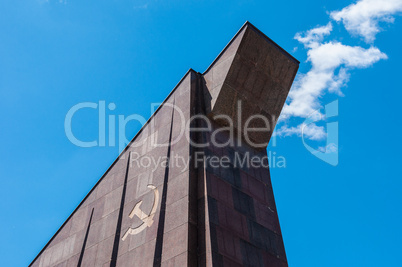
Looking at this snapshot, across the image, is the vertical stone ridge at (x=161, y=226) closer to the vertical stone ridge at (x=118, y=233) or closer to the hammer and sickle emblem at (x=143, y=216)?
the hammer and sickle emblem at (x=143, y=216)

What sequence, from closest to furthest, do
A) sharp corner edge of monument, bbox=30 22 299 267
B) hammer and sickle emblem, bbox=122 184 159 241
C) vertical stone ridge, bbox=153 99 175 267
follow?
1. vertical stone ridge, bbox=153 99 175 267
2. sharp corner edge of monument, bbox=30 22 299 267
3. hammer and sickle emblem, bbox=122 184 159 241

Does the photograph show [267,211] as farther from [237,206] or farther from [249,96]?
[249,96]

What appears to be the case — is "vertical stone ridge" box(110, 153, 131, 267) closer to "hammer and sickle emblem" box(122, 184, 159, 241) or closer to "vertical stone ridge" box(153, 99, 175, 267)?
"hammer and sickle emblem" box(122, 184, 159, 241)

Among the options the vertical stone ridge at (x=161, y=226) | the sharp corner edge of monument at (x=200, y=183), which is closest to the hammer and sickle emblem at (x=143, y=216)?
the sharp corner edge of monument at (x=200, y=183)

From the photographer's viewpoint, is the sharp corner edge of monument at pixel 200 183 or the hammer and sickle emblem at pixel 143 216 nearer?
the sharp corner edge of monument at pixel 200 183

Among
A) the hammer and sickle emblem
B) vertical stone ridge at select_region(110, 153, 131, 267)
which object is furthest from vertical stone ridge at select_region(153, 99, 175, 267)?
vertical stone ridge at select_region(110, 153, 131, 267)

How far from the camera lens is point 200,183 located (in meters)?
13.6

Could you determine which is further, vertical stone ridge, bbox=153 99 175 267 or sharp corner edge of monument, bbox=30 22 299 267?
sharp corner edge of monument, bbox=30 22 299 267

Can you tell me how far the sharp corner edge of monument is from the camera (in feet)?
42.1

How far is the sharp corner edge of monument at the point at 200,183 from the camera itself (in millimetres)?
12828

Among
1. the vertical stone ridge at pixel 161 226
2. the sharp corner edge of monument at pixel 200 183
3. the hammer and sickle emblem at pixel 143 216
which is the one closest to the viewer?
the vertical stone ridge at pixel 161 226

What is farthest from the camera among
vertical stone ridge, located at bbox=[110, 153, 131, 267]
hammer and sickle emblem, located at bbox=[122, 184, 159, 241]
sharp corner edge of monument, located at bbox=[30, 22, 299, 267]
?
vertical stone ridge, located at bbox=[110, 153, 131, 267]

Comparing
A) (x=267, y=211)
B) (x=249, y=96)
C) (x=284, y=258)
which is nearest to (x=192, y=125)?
(x=249, y=96)

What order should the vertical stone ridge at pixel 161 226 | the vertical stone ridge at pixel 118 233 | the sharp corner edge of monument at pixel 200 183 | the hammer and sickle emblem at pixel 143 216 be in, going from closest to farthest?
1. the vertical stone ridge at pixel 161 226
2. the sharp corner edge of monument at pixel 200 183
3. the hammer and sickle emblem at pixel 143 216
4. the vertical stone ridge at pixel 118 233
